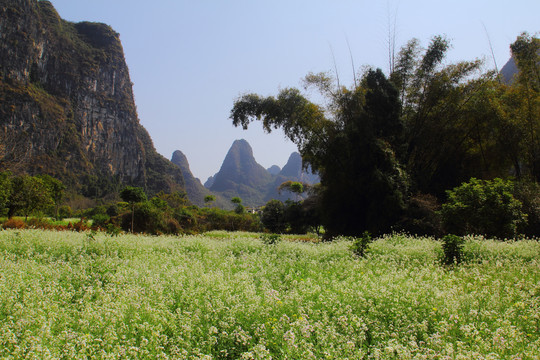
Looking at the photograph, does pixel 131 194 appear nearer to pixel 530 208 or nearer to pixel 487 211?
pixel 487 211

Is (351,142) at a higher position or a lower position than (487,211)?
higher

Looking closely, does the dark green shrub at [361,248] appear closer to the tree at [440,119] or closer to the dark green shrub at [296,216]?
the tree at [440,119]

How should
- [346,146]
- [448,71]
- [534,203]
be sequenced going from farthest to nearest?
1. [448,71]
2. [346,146]
3. [534,203]

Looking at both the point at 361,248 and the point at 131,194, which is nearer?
the point at 361,248

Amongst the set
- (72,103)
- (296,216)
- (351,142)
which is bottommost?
(296,216)

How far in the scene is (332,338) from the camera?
3.35 metres

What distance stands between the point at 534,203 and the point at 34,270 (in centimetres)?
1580

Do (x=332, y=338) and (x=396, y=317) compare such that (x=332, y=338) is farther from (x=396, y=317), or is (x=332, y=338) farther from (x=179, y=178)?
(x=179, y=178)

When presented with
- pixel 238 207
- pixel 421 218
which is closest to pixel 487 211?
pixel 421 218

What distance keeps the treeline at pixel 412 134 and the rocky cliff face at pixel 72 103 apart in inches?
3373

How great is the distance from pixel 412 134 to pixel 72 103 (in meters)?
151

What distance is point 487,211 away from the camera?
11.5 meters

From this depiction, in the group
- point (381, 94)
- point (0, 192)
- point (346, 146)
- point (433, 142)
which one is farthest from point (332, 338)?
point (0, 192)

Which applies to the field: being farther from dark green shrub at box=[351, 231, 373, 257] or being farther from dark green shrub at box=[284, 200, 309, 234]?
dark green shrub at box=[284, 200, 309, 234]
